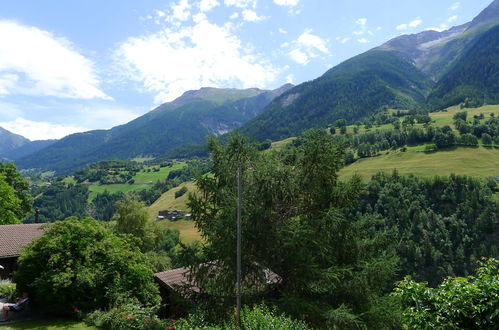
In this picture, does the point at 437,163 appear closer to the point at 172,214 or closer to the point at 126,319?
the point at 172,214

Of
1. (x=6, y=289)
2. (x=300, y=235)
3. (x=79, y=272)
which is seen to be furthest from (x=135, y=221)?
(x=300, y=235)

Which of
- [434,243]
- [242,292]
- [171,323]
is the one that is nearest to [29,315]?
[171,323]

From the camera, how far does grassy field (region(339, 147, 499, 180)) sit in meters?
91.8

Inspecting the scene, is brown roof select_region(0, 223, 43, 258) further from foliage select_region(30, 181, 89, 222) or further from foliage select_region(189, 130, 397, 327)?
foliage select_region(30, 181, 89, 222)

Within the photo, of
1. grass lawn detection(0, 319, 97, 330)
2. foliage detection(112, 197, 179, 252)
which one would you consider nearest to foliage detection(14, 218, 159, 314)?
grass lawn detection(0, 319, 97, 330)

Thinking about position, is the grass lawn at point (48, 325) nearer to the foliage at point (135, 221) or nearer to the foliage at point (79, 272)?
the foliage at point (79, 272)

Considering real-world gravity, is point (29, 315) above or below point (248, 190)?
below

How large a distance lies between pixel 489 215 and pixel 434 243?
1386 centimetres

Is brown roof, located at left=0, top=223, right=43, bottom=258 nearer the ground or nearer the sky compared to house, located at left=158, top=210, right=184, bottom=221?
nearer the sky

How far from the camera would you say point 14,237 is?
2856cm

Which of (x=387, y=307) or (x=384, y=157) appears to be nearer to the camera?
(x=387, y=307)

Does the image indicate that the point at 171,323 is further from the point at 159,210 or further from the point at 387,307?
the point at 159,210

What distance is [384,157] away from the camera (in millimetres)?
Answer: 118250

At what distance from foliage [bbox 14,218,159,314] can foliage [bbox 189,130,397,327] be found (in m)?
5.14
